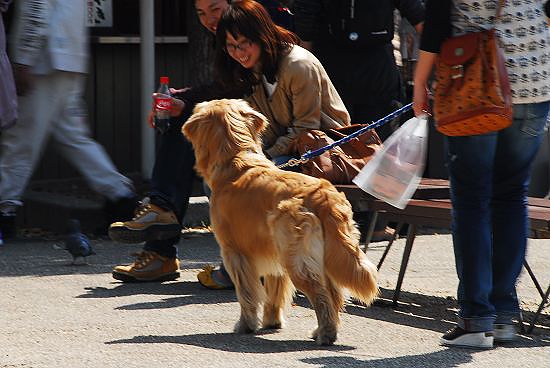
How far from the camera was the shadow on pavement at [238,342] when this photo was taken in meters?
5.43

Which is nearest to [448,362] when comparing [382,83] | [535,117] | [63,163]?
[535,117]

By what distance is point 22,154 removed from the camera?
8477 millimetres

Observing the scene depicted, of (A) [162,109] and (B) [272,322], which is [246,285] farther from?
(A) [162,109]

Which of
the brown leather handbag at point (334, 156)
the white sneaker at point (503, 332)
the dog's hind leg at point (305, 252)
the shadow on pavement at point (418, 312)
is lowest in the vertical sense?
the shadow on pavement at point (418, 312)

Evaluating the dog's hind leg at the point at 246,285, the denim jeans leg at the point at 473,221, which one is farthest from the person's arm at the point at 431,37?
the dog's hind leg at the point at 246,285

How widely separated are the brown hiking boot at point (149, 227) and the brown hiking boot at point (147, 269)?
0.15 meters

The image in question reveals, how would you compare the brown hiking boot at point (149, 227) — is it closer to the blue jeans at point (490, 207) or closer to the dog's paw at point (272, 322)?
the dog's paw at point (272, 322)

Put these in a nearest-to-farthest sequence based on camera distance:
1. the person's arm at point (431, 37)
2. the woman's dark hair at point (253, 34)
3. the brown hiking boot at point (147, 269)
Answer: the person's arm at point (431, 37)
the woman's dark hair at point (253, 34)
the brown hiking boot at point (147, 269)

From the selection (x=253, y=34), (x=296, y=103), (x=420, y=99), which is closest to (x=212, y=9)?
(x=253, y=34)

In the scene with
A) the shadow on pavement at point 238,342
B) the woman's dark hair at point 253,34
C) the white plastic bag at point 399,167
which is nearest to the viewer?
the shadow on pavement at point 238,342

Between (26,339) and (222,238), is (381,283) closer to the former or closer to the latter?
(222,238)

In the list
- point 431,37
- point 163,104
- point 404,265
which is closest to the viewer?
point 431,37

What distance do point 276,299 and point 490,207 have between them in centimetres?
111

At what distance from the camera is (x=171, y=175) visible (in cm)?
703
